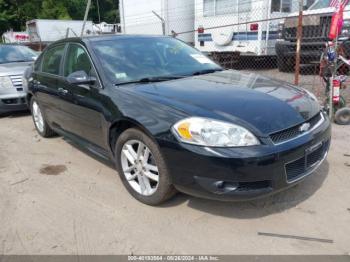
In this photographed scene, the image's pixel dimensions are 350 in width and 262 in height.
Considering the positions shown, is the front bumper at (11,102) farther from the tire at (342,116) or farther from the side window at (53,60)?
the tire at (342,116)

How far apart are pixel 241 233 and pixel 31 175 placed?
268 cm

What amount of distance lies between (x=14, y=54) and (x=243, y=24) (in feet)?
21.0

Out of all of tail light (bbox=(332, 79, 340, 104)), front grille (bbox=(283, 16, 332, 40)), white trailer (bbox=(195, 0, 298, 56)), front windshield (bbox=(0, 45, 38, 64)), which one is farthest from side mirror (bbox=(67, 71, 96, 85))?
front grille (bbox=(283, 16, 332, 40))

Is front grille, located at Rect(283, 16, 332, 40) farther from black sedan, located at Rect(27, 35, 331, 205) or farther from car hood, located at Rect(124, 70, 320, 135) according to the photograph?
car hood, located at Rect(124, 70, 320, 135)

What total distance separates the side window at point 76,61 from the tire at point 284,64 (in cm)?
706

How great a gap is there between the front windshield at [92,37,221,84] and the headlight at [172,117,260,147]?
112 cm

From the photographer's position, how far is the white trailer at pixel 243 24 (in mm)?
10406

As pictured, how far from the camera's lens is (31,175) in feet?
14.1

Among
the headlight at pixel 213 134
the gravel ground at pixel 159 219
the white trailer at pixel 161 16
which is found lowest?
the gravel ground at pixel 159 219

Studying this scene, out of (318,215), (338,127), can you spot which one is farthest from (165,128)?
(338,127)

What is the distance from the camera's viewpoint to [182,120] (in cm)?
286

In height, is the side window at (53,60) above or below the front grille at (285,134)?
above

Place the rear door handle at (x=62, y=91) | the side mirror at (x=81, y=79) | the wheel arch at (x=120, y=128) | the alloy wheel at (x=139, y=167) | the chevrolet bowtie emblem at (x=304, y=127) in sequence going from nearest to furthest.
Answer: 1. the chevrolet bowtie emblem at (x=304, y=127)
2. the wheel arch at (x=120, y=128)
3. the alloy wheel at (x=139, y=167)
4. the side mirror at (x=81, y=79)
5. the rear door handle at (x=62, y=91)

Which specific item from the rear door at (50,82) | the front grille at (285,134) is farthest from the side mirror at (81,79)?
the front grille at (285,134)
